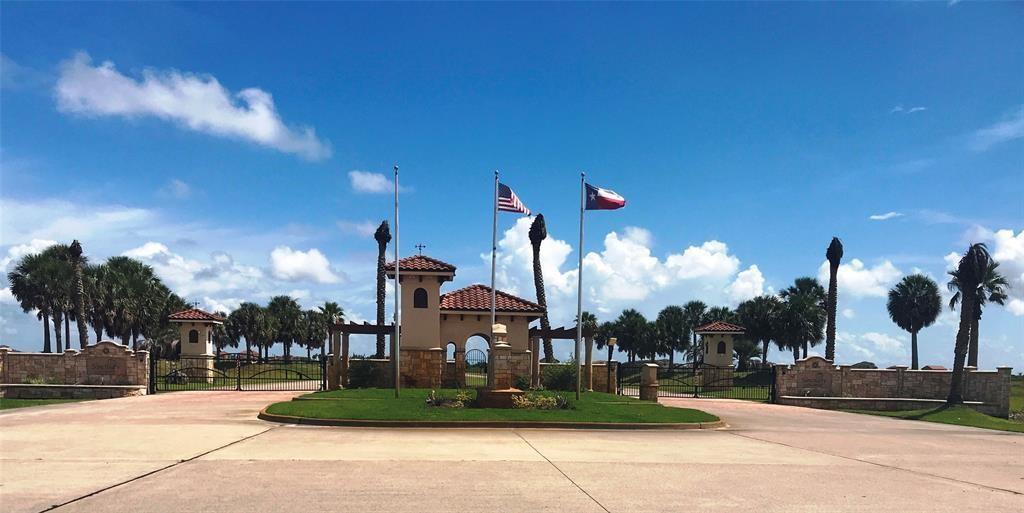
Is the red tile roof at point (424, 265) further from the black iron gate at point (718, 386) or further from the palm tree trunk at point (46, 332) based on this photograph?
the palm tree trunk at point (46, 332)

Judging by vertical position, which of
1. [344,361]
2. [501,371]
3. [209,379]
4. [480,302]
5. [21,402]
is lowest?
[209,379]

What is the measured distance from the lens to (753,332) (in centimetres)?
6159

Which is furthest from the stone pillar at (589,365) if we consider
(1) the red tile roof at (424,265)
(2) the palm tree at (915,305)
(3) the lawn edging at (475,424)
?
(2) the palm tree at (915,305)

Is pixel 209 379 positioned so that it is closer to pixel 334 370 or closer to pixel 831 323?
pixel 334 370

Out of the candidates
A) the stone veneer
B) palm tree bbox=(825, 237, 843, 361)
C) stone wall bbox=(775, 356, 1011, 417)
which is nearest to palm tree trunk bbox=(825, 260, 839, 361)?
palm tree bbox=(825, 237, 843, 361)

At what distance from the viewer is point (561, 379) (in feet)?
100

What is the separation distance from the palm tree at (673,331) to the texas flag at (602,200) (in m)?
55.9

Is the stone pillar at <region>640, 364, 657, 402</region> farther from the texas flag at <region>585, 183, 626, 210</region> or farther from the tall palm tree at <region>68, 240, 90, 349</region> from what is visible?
the tall palm tree at <region>68, 240, 90, 349</region>

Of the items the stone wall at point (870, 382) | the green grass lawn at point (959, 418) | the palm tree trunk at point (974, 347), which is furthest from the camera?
the palm tree trunk at point (974, 347)

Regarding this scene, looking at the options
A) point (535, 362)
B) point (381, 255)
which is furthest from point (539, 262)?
point (535, 362)

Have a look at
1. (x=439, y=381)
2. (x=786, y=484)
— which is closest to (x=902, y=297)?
(x=439, y=381)

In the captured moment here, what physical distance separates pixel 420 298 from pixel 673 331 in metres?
50.5

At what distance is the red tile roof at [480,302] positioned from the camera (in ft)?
107

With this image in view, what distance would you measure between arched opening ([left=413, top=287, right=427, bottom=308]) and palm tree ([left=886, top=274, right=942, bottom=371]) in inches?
1806
